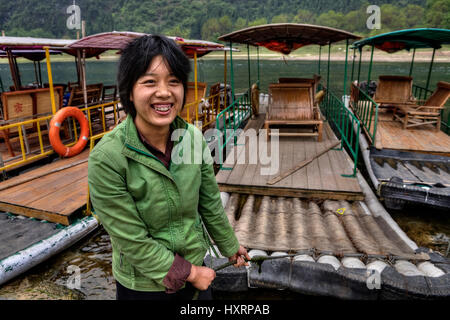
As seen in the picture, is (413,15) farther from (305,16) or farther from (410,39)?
(410,39)

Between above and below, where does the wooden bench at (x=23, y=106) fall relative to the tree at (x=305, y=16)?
below

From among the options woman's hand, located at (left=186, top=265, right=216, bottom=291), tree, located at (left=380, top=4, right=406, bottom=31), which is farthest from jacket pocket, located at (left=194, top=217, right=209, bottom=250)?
tree, located at (left=380, top=4, right=406, bottom=31)

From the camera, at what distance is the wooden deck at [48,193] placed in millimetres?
4711

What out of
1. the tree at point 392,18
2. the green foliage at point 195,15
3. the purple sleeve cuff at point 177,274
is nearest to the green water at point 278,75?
the purple sleeve cuff at point 177,274

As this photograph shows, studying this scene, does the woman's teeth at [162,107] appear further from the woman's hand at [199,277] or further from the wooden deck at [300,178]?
the wooden deck at [300,178]

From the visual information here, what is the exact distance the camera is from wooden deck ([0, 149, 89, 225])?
471 cm

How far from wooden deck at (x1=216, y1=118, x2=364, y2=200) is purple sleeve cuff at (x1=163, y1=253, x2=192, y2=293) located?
13.3 ft

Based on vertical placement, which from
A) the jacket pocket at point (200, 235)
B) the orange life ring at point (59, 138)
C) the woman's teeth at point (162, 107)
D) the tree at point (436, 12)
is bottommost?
the orange life ring at point (59, 138)

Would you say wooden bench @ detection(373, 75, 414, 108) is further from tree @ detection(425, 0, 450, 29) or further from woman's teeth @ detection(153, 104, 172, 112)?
tree @ detection(425, 0, 450, 29)

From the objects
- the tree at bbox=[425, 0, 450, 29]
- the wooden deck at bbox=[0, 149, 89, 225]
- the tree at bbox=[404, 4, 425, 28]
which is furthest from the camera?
the tree at bbox=[404, 4, 425, 28]

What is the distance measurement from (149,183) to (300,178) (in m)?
4.66

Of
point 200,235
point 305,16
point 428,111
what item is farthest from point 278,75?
point 305,16

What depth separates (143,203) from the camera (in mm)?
1464

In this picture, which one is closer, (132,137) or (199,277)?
(132,137)
